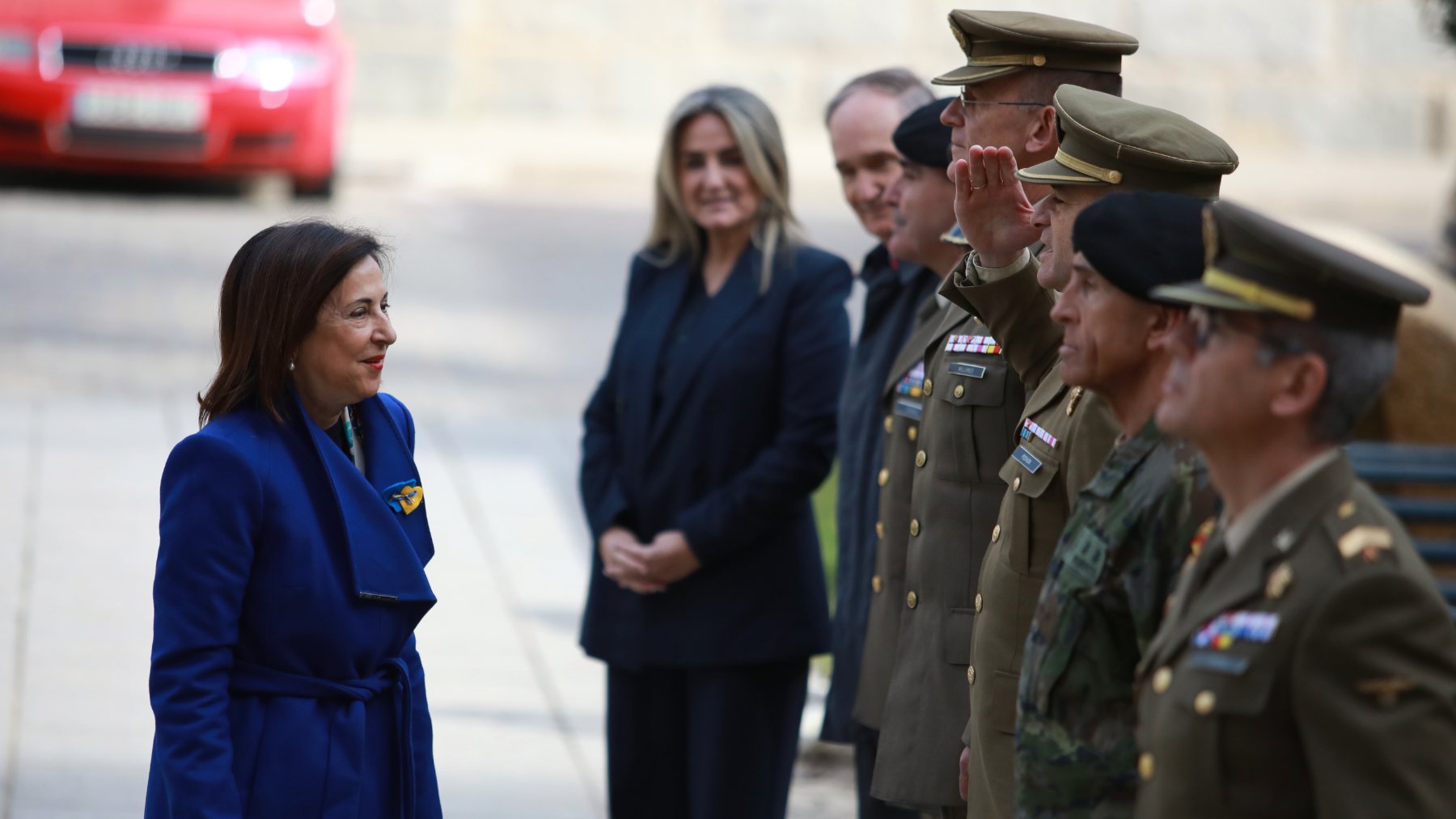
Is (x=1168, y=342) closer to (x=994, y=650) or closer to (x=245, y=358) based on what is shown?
(x=994, y=650)

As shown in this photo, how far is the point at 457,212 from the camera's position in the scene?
15.2 metres

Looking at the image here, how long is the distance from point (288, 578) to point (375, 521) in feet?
0.64

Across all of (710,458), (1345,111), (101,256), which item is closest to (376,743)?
(710,458)

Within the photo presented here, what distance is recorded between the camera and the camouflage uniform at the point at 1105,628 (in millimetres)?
2537

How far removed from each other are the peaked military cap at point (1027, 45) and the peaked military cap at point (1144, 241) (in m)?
0.91

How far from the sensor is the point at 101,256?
12.2m

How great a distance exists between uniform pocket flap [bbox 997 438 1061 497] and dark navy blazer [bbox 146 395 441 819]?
1006 mm

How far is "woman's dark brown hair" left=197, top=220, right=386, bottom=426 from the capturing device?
3.14 metres

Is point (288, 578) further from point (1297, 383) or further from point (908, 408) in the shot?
point (1297, 383)

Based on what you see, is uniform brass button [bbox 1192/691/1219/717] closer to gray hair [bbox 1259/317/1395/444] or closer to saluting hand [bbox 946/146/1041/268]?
gray hair [bbox 1259/317/1395/444]

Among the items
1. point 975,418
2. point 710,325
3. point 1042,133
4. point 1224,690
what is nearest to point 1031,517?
point 975,418

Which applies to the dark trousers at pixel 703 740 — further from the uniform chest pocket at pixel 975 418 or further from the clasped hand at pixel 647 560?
the uniform chest pocket at pixel 975 418

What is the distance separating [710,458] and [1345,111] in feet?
56.9

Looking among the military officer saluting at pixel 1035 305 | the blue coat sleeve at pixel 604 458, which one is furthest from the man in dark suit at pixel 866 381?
the military officer saluting at pixel 1035 305
